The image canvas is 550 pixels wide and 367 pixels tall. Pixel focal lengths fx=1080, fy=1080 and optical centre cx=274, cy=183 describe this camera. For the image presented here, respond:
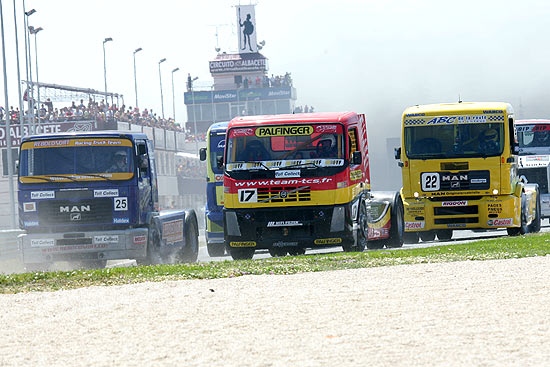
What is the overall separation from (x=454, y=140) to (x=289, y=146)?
5.35m

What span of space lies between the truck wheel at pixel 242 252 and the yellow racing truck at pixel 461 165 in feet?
16.5

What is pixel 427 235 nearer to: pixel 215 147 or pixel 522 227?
pixel 522 227

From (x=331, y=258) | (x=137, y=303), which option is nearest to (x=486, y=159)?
(x=331, y=258)

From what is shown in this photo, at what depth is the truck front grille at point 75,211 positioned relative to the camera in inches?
794

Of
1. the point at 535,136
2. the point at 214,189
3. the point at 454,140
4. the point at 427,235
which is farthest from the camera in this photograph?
the point at 535,136

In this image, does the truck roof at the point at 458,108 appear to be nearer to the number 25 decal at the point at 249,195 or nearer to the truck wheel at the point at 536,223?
the truck wheel at the point at 536,223

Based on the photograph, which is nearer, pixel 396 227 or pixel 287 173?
pixel 287 173

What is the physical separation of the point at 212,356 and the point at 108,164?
1217 centimetres

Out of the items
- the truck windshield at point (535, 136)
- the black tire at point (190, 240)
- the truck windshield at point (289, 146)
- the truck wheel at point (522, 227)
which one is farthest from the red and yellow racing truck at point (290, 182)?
the truck windshield at point (535, 136)

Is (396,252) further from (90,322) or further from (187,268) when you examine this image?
→ (90,322)

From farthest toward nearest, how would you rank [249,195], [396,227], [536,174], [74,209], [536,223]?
[536,174]
[536,223]
[396,227]
[74,209]
[249,195]

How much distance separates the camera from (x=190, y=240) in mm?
24125

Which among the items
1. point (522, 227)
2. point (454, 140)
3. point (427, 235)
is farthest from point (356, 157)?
point (427, 235)

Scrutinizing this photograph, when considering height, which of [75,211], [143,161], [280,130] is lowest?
[75,211]
